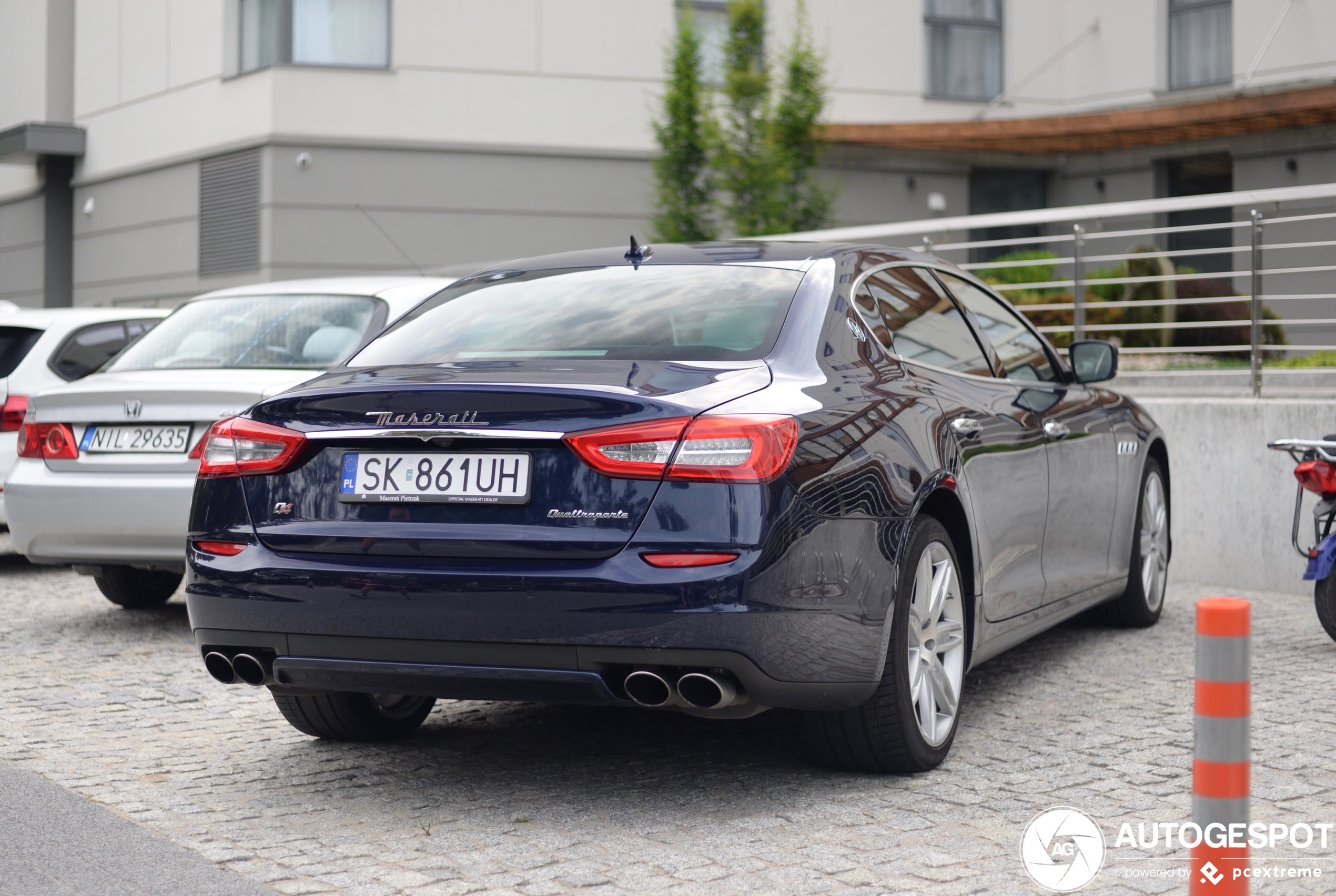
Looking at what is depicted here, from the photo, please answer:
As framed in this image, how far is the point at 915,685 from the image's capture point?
446cm

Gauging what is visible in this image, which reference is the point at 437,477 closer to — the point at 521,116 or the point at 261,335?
the point at 261,335

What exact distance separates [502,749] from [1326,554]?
3495 mm

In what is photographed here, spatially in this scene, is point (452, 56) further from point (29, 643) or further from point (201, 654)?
point (201, 654)

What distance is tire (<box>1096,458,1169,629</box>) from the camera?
22.9 feet

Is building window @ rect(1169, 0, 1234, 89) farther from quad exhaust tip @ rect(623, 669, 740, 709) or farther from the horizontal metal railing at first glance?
quad exhaust tip @ rect(623, 669, 740, 709)

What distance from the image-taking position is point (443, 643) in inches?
156

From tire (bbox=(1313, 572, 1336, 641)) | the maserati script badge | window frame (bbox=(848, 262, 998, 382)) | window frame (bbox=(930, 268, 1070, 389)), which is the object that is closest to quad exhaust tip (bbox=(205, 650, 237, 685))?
the maserati script badge

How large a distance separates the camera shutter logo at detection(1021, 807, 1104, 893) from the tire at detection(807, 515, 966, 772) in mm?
456

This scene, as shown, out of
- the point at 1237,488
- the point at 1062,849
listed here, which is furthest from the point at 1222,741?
the point at 1237,488

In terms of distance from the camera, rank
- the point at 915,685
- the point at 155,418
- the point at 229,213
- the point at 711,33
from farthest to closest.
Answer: the point at 711,33, the point at 229,213, the point at 155,418, the point at 915,685

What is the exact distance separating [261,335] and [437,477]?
12.3ft

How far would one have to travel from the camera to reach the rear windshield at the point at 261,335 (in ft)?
23.8

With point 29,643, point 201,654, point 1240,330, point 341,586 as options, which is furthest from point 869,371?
point 1240,330

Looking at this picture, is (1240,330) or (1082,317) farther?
(1240,330)
